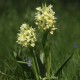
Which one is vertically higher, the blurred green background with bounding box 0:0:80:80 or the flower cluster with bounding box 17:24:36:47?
the blurred green background with bounding box 0:0:80:80

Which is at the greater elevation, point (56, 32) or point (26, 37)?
point (56, 32)

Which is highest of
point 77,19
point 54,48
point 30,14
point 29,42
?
point 77,19

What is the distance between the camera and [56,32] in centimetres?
637

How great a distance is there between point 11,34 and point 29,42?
14.0 feet

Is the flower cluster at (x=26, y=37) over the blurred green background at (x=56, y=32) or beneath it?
beneath

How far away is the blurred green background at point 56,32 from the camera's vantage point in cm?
445

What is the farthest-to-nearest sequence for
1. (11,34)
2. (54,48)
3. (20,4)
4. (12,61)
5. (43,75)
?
(20,4)
(11,34)
(54,48)
(12,61)
(43,75)

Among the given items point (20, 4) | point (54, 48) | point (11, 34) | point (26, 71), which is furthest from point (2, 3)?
point (26, 71)

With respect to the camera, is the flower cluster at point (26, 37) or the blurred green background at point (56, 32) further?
the blurred green background at point (56, 32)

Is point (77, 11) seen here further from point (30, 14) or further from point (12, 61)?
point (12, 61)

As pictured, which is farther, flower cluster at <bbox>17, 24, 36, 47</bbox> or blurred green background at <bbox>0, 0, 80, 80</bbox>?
blurred green background at <bbox>0, 0, 80, 80</bbox>

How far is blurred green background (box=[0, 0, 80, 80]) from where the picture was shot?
4.45 m

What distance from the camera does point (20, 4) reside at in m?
9.38

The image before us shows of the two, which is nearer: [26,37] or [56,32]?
[26,37]
